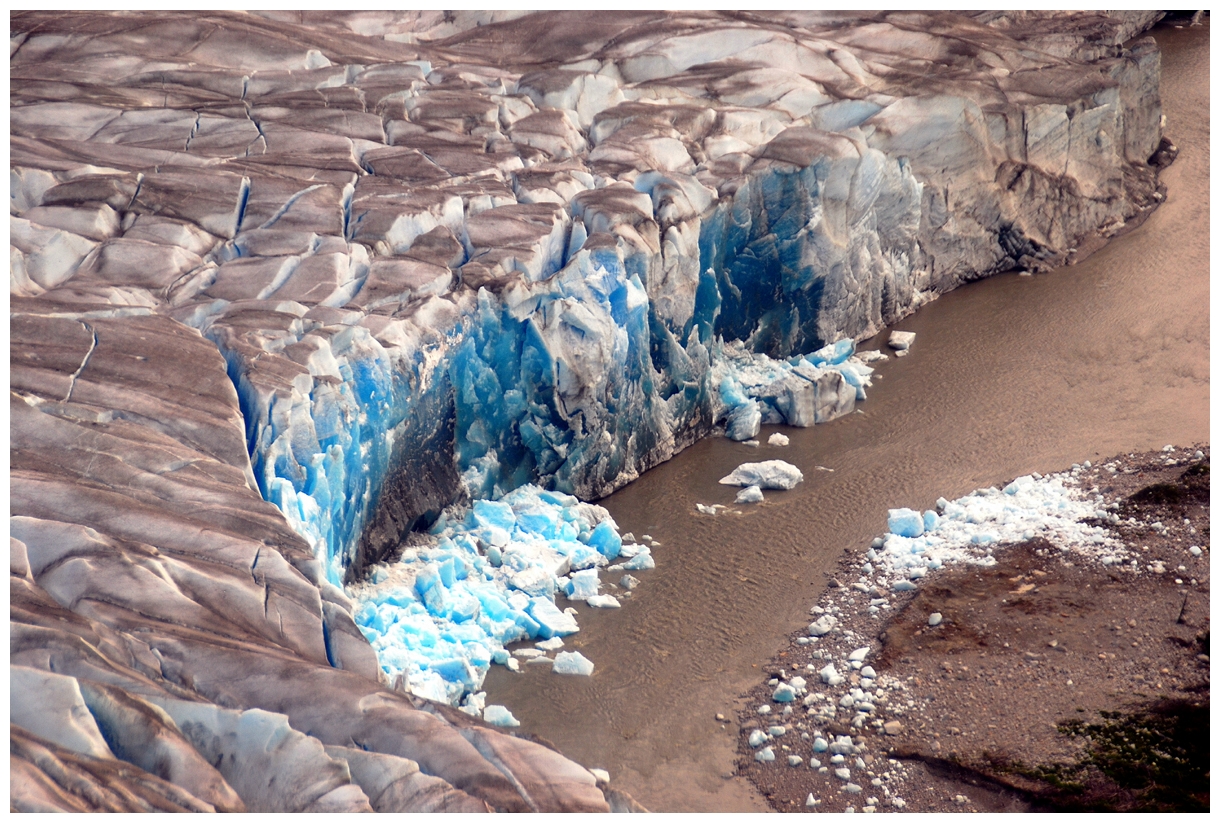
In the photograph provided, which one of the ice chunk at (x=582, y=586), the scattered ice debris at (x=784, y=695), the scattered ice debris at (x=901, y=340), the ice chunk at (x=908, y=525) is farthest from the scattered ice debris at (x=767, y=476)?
the scattered ice debris at (x=784, y=695)

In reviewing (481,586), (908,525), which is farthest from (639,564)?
(908,525)

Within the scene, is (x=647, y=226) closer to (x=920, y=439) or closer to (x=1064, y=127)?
(x=920, y=439)

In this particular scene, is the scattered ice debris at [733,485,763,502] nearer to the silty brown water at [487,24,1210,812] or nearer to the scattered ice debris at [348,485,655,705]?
the silty brown water at [487,24,1210,812]

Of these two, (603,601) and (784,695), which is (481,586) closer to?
(603,601)

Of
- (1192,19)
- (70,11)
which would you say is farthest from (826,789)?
(1192,19)

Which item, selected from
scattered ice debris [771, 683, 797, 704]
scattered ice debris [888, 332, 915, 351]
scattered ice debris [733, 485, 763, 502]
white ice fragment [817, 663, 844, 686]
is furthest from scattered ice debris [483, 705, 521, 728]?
scattered ice debris [888, 332, 915, 351]
